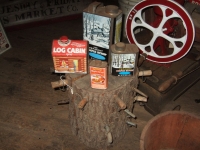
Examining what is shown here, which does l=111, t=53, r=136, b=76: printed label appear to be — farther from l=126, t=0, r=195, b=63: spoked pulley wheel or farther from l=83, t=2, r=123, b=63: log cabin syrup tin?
l=126, t=0, r=195, b=63: spoked pulley wheel

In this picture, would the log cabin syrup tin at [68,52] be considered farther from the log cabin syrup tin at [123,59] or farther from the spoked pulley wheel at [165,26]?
the spoked pulley wheel at [165,26]

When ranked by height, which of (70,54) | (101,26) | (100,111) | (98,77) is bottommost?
(100,111)

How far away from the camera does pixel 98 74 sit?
1269 mm

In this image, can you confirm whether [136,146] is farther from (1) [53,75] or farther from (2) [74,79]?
(1) [53,75]

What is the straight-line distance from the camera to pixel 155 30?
1.64 m

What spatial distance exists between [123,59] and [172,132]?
1.78ft

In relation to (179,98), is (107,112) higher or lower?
higher

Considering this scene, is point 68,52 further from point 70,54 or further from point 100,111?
point 100,111

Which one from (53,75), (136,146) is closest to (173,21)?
(136,146)

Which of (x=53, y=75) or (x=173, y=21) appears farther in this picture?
(x=53, y=75)

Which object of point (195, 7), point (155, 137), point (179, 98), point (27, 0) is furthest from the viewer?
point (27, 0)

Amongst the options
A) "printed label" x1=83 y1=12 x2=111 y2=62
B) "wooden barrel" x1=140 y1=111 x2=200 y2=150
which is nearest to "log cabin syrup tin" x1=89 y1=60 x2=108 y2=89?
"printed label" x1=83 y1=12 x2=111 y2=62

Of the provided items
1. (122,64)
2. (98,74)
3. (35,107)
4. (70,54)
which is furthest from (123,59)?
(35,107)

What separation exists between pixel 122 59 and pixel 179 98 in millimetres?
1009
